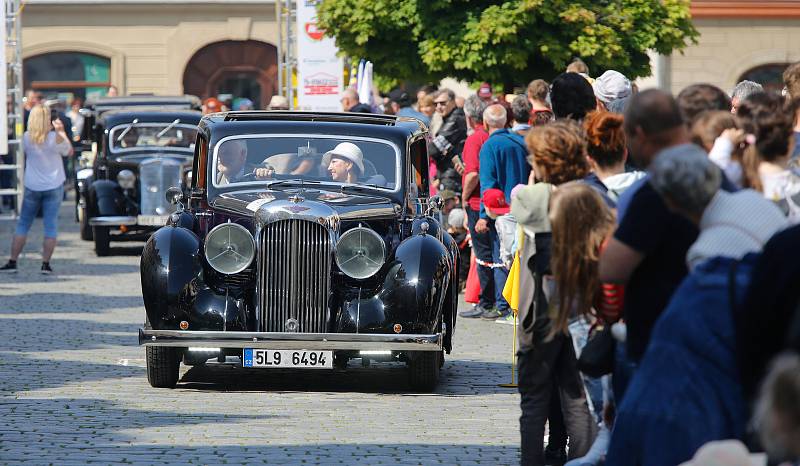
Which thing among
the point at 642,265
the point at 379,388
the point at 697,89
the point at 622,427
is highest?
the point at 697,89

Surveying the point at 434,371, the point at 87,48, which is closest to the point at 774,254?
the point at 434,371

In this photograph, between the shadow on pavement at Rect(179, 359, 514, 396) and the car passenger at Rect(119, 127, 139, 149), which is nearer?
the shadow on pavement at Rect(179, 359, 514, 396)

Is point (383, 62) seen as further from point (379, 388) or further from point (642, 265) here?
point (642, 265)

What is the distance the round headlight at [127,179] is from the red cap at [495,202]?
8.81 m

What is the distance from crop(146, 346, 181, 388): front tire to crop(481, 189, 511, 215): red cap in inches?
142

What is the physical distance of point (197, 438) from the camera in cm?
807

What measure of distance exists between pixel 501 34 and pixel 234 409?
12440mm

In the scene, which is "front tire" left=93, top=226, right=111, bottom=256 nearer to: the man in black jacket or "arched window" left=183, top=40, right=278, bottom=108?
the man in black jacket

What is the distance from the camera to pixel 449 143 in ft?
52.6

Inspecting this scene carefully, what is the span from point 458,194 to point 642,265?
10777 mm

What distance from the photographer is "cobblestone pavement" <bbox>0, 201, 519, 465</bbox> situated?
A: 7.72 metres

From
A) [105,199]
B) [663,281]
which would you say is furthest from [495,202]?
[105,199]

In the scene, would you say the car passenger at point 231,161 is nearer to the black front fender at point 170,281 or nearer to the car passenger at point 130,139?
the black front fender at point 170,281

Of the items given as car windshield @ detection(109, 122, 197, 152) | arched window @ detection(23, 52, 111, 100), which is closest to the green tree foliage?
car windshield @ detection(109, 122, 197, 152)
